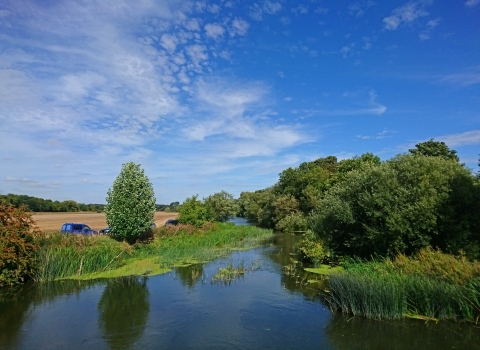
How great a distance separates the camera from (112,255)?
2155 cm

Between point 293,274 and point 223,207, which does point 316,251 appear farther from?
point 223,207

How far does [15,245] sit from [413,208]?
798 inches

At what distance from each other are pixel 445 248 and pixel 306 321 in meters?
9.09

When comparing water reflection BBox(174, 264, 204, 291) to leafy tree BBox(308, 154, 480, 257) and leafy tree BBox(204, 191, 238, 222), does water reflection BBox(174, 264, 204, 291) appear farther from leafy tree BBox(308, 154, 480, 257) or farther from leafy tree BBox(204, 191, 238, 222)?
leafy tree BBox(204, 191, 238, 222)

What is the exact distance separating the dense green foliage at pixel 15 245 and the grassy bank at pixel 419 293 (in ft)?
51.0

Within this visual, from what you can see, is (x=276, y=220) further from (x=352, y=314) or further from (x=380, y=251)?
(x=352, y=314)

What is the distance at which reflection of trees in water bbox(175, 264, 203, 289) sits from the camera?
19.3 metres

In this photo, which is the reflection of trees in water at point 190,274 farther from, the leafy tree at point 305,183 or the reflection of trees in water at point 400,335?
the leafy tree at point 305,183

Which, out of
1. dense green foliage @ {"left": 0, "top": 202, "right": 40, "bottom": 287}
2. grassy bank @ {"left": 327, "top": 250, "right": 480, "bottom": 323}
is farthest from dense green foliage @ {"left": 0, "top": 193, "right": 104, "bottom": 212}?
grassy bank @ {"left": 327, "top": 250, "right": 480, "bottom": 323}

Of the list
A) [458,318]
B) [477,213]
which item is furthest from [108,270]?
[477,213]

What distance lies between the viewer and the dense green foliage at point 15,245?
53.8 feet

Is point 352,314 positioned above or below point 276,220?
below

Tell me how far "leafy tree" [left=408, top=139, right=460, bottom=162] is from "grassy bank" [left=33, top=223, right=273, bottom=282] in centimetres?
3051

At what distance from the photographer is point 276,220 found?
189 ft
